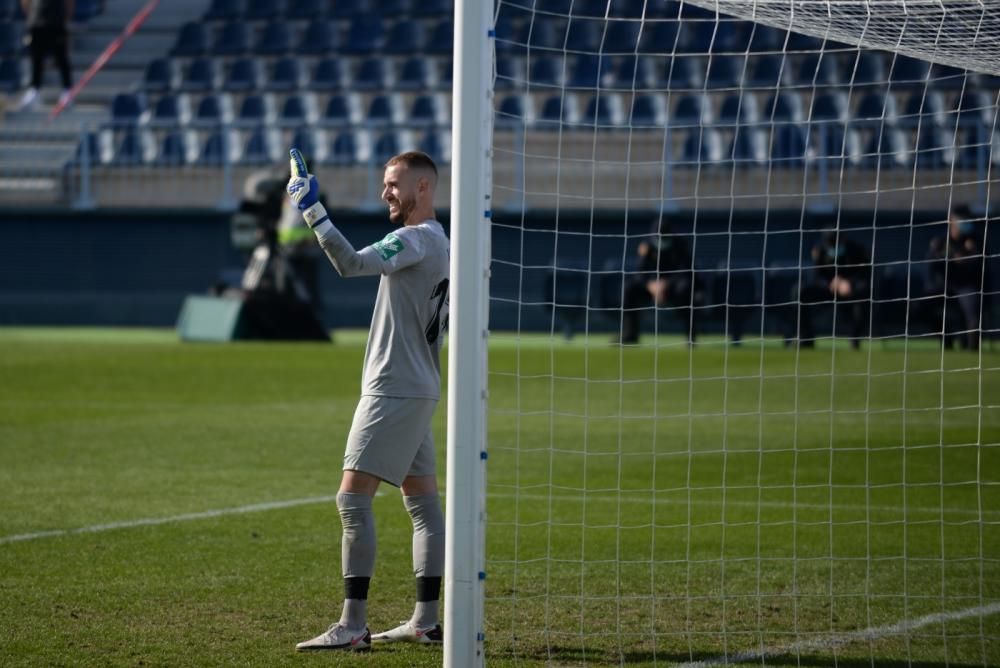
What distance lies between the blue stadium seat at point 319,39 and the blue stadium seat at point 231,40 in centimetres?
119

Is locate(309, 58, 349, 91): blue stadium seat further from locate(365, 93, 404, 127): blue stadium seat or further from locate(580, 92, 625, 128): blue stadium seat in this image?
locate(580, 92, 625, 128): blue stadium seat

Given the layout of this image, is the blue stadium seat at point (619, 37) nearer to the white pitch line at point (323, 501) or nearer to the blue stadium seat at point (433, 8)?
the blue stadium seat at point (433, 8)

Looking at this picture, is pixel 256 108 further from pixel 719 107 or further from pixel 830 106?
pixel 830 106

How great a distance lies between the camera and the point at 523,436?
1241 centimetres

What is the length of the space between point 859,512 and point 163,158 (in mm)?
20603

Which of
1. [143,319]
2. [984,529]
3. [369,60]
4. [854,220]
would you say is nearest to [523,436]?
[984,529]

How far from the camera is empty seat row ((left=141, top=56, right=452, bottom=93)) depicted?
2944 cm

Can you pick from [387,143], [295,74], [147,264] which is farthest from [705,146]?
[147,264]

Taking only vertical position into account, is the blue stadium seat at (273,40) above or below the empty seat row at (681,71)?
above

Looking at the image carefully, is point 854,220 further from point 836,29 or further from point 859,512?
point 836,29

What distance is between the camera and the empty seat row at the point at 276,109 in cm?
2780

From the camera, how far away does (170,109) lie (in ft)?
96.7

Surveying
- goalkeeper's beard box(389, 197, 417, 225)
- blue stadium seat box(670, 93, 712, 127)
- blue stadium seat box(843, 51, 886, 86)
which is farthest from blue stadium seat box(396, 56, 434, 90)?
goalkeeper's beard box(389, 197, 417, 225)

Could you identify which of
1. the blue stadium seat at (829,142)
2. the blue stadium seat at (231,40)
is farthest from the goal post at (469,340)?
the blue stadium seat at (231,40)
